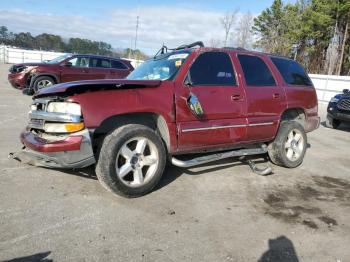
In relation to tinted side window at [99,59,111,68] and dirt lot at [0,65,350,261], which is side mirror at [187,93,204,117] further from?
tinted side window at [99,59,111,68]

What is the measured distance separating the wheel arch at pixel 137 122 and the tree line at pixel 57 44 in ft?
123

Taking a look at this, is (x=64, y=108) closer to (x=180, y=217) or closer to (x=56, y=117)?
(x=56, y=117)

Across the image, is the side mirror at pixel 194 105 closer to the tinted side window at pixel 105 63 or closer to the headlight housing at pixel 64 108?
the headlight housing at pixel 64 108

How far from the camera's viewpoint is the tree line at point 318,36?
1532 inches

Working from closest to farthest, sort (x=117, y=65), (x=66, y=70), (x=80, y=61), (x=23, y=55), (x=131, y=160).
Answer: (x=131, y=160) → (x=66, y=70) → (x=80, y=61) → (x=117, y=65) → (x=23, y=55)

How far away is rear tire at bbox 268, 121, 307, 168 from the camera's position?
21.4 ft

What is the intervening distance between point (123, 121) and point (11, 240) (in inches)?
72.3

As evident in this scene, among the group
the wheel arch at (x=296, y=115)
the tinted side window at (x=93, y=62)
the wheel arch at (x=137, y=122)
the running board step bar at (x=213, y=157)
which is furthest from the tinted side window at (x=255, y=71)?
the tinted side window at (x=93, y=62)

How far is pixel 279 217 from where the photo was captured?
4492 millimetres

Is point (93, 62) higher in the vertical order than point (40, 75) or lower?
higher

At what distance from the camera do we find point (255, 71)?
20.0ft

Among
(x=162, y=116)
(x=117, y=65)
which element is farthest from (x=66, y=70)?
(x=162, y=116)

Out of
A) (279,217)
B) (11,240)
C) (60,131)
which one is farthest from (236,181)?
(11,240)

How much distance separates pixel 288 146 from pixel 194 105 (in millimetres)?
2396
